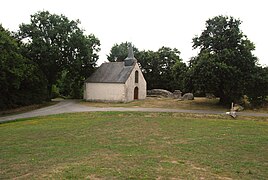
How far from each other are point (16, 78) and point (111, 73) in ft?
51.2

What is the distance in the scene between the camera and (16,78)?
28.8 m

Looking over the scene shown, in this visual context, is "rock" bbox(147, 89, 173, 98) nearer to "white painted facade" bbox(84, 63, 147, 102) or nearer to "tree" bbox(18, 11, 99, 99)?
"white painted facade" bbox(84, 63, 147, 102)

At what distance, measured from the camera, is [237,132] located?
15.4 m

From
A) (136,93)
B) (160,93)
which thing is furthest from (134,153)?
(160,93)

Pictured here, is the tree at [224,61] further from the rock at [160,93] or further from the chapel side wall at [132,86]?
the rock at [160,93]

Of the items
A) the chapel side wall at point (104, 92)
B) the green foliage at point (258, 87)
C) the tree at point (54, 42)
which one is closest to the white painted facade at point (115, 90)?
the chapel side wall at point (104, 92)

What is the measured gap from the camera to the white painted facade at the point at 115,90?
38.0 meters

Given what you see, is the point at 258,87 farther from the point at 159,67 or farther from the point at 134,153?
the point at 159,67

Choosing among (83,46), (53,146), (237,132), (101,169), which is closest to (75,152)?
(53,146)

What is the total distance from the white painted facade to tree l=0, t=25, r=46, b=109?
24.4 ft

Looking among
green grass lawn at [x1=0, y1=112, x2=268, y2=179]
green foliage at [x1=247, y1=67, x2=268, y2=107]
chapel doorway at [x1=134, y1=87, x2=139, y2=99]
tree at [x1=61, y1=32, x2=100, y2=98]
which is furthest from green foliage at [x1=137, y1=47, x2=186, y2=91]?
green grass lawn at [x1=0, y1=112, x2=268, y2=179]

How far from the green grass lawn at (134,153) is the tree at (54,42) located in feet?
71.5

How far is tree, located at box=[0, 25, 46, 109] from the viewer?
27.2 metres

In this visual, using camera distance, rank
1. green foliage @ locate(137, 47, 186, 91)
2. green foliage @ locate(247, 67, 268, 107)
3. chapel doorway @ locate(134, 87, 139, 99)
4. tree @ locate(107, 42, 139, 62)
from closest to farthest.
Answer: green foliage @ locate(247, 67, 268, 107) → chapel doorway @ locate(134, 87, 139, 99) → green foliage @ locate(137, 47, 186, 91) → tree @ locate(107, 42, 139, 62)
